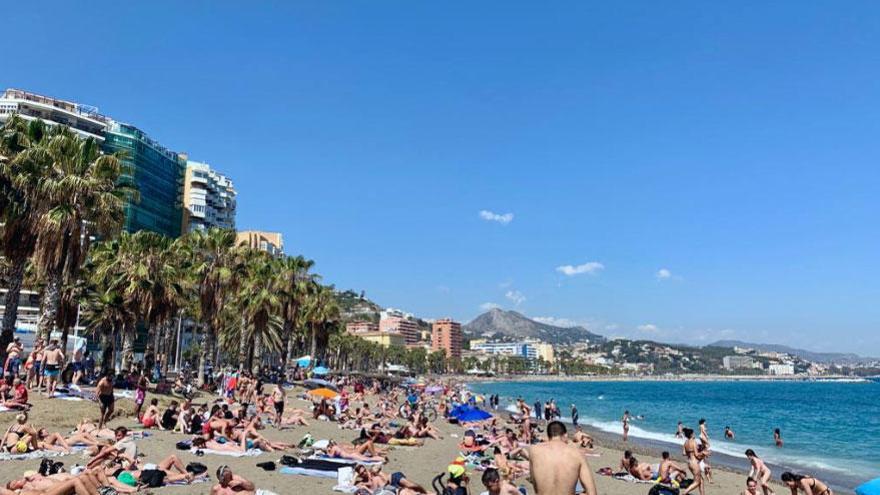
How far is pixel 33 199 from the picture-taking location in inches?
796

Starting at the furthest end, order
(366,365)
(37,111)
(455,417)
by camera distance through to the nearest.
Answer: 1. (366,365)
2. (37,111)
3. (455,417)

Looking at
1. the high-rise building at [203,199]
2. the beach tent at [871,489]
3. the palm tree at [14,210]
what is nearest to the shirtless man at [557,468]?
the beach tent at [871,489]

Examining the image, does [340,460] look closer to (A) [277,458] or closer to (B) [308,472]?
(B) [308,472]

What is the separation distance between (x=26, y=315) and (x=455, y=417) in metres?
50.3

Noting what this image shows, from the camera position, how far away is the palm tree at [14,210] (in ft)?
65.5

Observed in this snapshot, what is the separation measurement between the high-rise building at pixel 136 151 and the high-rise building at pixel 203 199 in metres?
6.14

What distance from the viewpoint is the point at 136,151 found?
73.1 m

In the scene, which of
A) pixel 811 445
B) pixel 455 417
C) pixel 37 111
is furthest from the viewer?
pixel 37 111

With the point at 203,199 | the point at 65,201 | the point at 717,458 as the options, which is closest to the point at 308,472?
the point at 65,201

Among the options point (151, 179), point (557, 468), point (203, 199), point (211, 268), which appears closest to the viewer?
point (557, 468)

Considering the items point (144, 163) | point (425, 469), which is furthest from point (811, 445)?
point (144, 163)

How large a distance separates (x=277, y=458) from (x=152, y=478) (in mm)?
4561

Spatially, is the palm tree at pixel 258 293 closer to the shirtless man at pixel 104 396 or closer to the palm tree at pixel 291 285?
the palm tree at pixel 291 285

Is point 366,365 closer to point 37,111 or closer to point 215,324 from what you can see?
point 37,111
